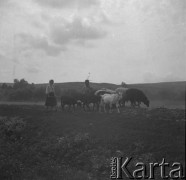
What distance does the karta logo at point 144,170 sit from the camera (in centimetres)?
1083

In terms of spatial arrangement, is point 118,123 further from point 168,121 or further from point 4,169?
point 4,169

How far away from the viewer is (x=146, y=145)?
13.3 meters

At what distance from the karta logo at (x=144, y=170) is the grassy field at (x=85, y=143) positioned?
0.24 metres

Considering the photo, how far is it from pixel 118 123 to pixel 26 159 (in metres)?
4.94

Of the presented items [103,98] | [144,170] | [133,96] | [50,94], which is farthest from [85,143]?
[133,96]

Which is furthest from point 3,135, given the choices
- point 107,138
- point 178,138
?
point 178,138

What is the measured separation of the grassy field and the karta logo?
0.24 meters

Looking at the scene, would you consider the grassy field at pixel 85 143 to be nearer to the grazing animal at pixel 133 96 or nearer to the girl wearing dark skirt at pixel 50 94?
the girl wearing dark skirt at pixel 50 94

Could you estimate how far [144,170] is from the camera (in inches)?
452

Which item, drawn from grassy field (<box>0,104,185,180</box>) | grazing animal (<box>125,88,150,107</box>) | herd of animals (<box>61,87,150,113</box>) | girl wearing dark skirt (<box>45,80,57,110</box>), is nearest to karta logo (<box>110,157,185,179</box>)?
grassy field (<box>0,104,185,180</box>)


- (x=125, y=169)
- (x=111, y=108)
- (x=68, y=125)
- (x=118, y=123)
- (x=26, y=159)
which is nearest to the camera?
(x=125, y=169)

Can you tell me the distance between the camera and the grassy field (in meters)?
12.8

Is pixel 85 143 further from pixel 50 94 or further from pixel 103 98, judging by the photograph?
pixel 50 94

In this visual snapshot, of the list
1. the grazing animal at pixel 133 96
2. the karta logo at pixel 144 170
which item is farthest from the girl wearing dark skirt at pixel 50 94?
the karta logo at pixel 144 170
